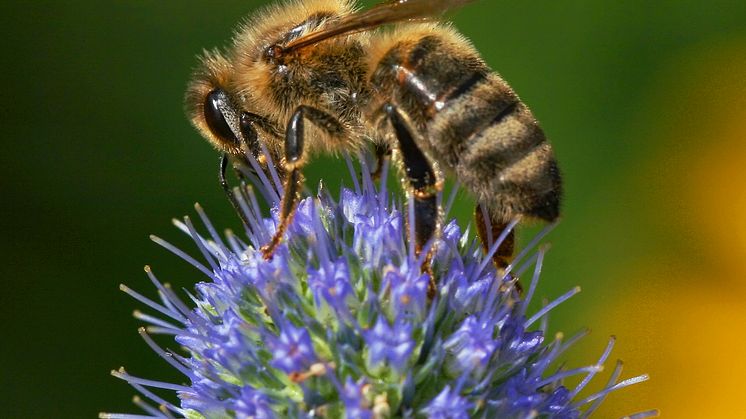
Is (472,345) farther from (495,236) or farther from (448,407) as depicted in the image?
(495,236)

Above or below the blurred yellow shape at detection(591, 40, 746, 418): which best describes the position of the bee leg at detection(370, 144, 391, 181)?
above

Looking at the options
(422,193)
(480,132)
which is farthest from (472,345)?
(480,132)

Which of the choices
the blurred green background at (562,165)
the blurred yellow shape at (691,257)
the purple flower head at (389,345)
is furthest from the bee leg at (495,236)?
the blurred yellow shape at (691,257)

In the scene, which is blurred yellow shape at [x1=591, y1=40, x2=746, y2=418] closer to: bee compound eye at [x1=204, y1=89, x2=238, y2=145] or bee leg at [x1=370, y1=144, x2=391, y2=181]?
bee leg at [x1=370, y1=144, x2=391, y2=181]

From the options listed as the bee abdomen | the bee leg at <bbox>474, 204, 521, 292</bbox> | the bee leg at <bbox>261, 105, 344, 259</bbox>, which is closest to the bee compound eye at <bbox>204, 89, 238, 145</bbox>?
the bee leg at <bbox>261, 105, 344, 259</bbox>

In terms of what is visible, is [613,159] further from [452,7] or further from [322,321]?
[322,321]
